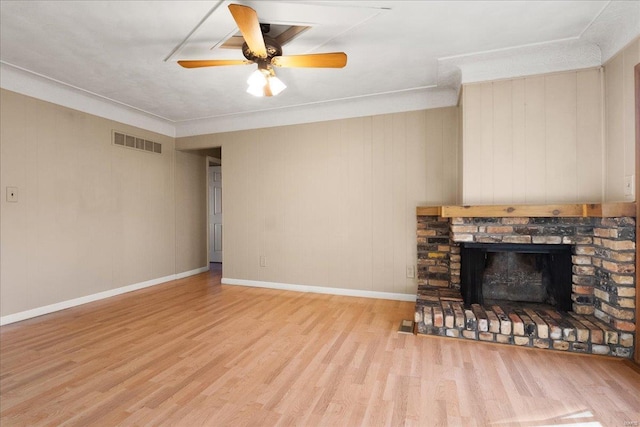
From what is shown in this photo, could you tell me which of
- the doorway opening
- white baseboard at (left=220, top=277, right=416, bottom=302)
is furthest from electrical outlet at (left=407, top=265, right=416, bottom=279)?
the doorway opening

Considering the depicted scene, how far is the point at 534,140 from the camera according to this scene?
271 cm

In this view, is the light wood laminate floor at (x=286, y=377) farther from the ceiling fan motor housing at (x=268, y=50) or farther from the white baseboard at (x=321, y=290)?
the ceiling fan motor housing at (x=268, y=50)

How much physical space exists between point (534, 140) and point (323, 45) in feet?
6.61

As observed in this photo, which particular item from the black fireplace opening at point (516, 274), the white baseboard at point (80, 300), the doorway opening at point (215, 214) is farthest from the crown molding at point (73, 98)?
the black fireplace opening at point (516, 274)

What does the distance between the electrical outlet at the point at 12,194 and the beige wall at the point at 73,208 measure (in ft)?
0.11

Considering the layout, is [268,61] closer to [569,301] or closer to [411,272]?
[411,272]

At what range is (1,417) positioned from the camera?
5.21 feet

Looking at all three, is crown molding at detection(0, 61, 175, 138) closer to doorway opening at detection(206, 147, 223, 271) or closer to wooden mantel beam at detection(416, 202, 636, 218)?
doorway opening at detection(206, 147, 223, 271)

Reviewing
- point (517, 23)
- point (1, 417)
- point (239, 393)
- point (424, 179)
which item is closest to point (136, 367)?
point (1, 417)

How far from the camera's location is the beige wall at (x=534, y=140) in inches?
101

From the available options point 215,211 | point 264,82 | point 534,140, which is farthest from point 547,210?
point 215,211

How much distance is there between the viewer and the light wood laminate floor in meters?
1.60

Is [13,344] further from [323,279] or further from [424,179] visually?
[424,179]

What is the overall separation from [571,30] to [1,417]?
14.3ft
